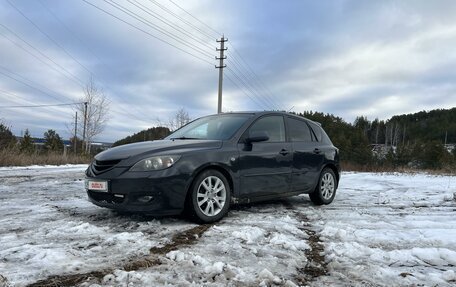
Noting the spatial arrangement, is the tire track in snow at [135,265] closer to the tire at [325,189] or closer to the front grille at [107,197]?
the front grille at [107,197]

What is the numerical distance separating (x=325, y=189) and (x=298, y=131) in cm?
116

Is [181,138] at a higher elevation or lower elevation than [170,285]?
higher

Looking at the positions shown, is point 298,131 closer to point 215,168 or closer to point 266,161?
point 266,161

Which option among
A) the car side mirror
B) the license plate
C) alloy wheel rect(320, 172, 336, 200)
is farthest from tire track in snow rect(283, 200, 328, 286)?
the license plate

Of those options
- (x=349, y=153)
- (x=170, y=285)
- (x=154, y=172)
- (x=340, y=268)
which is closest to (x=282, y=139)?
(x=154, y=172)

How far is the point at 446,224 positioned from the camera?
5016 mm

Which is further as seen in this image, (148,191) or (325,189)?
(325,189)

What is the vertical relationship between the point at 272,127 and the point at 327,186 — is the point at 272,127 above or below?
above

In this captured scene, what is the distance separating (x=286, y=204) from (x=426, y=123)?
122005 mm

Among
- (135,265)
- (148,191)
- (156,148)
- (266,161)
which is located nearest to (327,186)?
(266,161)

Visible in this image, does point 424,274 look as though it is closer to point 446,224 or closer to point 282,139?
point 446,224

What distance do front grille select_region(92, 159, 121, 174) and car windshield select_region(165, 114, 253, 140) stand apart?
1316 mm

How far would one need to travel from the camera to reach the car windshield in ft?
18.3

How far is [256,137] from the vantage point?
5.41m
